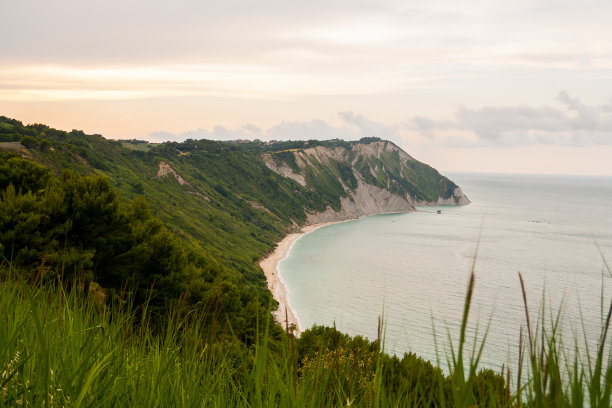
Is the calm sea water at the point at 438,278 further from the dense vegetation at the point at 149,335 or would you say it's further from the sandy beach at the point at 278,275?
the dense vegetation at the point at 149,335

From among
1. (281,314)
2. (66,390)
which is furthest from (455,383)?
(281,314)

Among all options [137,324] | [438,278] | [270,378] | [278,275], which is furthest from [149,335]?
[438,278]

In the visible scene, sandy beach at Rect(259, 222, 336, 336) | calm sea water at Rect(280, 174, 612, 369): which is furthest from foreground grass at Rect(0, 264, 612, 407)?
sandy beach at Rect(259, 222, 336, 336)

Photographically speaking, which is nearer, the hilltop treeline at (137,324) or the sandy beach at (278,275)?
the hilltop treeline at (137,324)

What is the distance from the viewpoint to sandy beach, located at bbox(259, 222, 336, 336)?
70.0 meters

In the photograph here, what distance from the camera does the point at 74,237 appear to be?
25.9 meters

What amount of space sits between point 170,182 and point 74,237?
118 metres

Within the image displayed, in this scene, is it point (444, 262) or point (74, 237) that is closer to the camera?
point (74, 237)

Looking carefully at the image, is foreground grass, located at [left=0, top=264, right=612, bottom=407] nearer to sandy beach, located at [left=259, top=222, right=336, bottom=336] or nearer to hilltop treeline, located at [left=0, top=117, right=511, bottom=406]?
hilltop treeline, located at [left=0, top=117, right=511, bottom=406]

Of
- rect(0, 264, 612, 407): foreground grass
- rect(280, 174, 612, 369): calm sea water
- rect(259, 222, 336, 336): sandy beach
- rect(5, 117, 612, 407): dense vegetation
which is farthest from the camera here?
rect(259, 222, 336, 336): sandy beach

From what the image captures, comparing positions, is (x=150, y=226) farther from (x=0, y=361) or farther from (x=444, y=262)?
(x=444, y=262)

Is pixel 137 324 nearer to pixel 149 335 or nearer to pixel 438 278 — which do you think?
pixel 149 335

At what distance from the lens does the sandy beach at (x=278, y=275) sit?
230 feet

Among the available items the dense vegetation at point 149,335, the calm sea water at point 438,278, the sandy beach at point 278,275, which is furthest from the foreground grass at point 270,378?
the sandy beach at point 278,275
